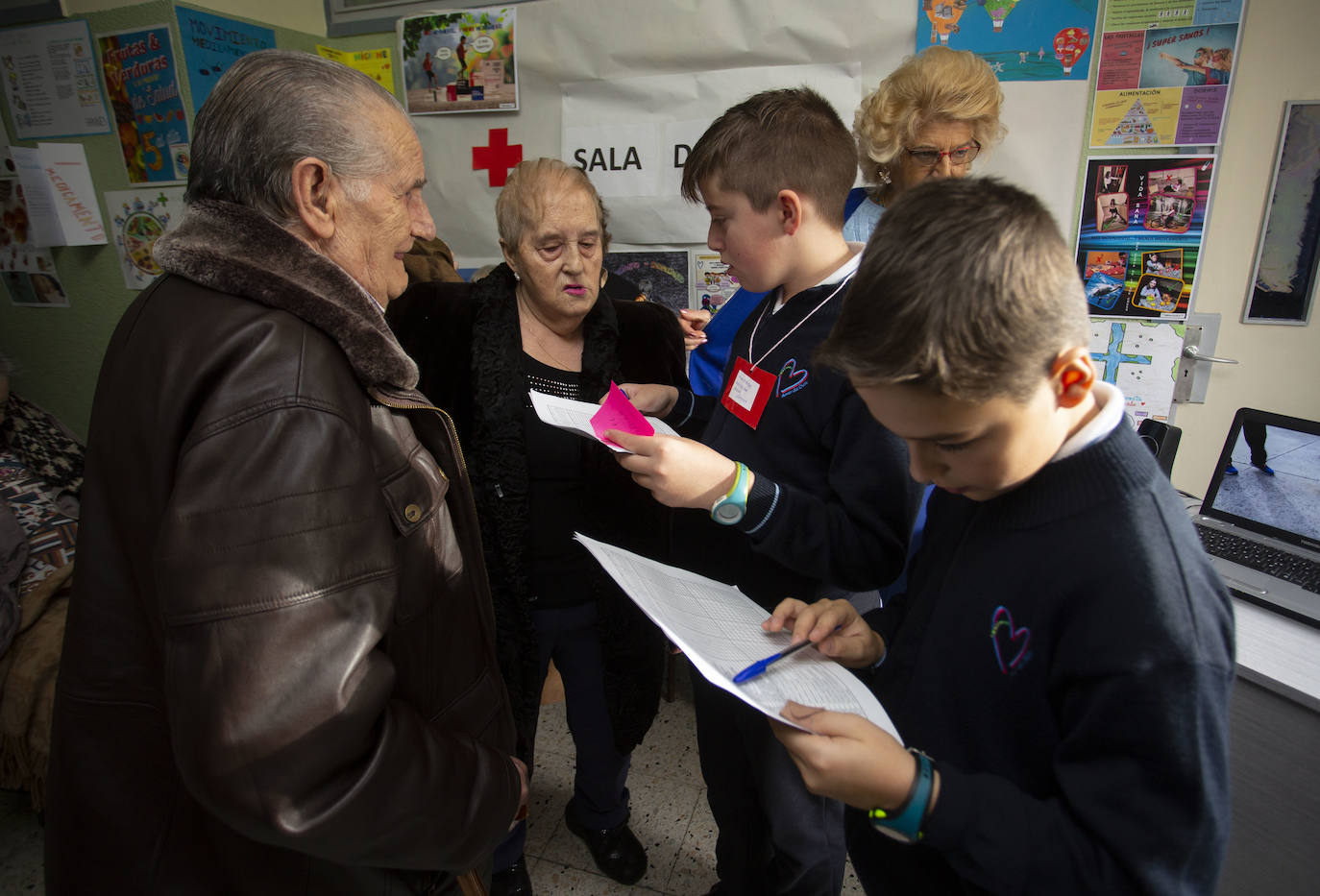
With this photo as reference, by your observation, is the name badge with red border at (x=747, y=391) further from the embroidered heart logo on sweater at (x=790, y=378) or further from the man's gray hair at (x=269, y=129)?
the man's gray hair at (x=269, y=129)

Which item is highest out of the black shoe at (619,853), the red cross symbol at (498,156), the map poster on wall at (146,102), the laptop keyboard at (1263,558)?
the map poster on wall at (146,102)

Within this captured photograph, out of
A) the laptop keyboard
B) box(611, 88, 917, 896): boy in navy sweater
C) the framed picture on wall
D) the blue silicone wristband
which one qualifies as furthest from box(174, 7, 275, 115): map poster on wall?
the laptop keyboard

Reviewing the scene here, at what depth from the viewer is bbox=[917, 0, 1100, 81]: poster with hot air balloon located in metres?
1.78

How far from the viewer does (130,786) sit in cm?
75

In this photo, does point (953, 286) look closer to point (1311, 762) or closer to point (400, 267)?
point (400, 267)

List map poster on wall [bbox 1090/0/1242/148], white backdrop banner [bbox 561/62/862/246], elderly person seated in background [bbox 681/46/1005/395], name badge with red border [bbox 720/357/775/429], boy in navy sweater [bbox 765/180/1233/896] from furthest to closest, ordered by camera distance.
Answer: white backdrop banner [bbox 561/62/862/246] → map poster on wall [bbox 1090/0/1242/148] → elderly person seated in background [bbox 681/46/1005/395] → name badge with red border [bbox 720/357/775/429] → boy in navy sweater [bbox 765/180/1233/896]

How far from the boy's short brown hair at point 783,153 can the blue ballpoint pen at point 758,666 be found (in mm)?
691

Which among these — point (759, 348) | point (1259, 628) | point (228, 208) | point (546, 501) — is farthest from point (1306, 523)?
point (228, 208)

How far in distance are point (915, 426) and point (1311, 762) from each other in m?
1.36

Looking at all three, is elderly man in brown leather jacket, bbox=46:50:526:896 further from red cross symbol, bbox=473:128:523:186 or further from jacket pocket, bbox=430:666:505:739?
red cross symbol, bbox=473:128:523:186

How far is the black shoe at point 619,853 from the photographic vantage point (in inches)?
64.1

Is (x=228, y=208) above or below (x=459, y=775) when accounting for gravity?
above

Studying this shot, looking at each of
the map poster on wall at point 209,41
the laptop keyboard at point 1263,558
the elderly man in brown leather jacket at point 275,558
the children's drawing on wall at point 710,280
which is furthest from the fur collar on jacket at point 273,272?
the map poster on wall at point 209,41

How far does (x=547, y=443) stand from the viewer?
4.49ft
